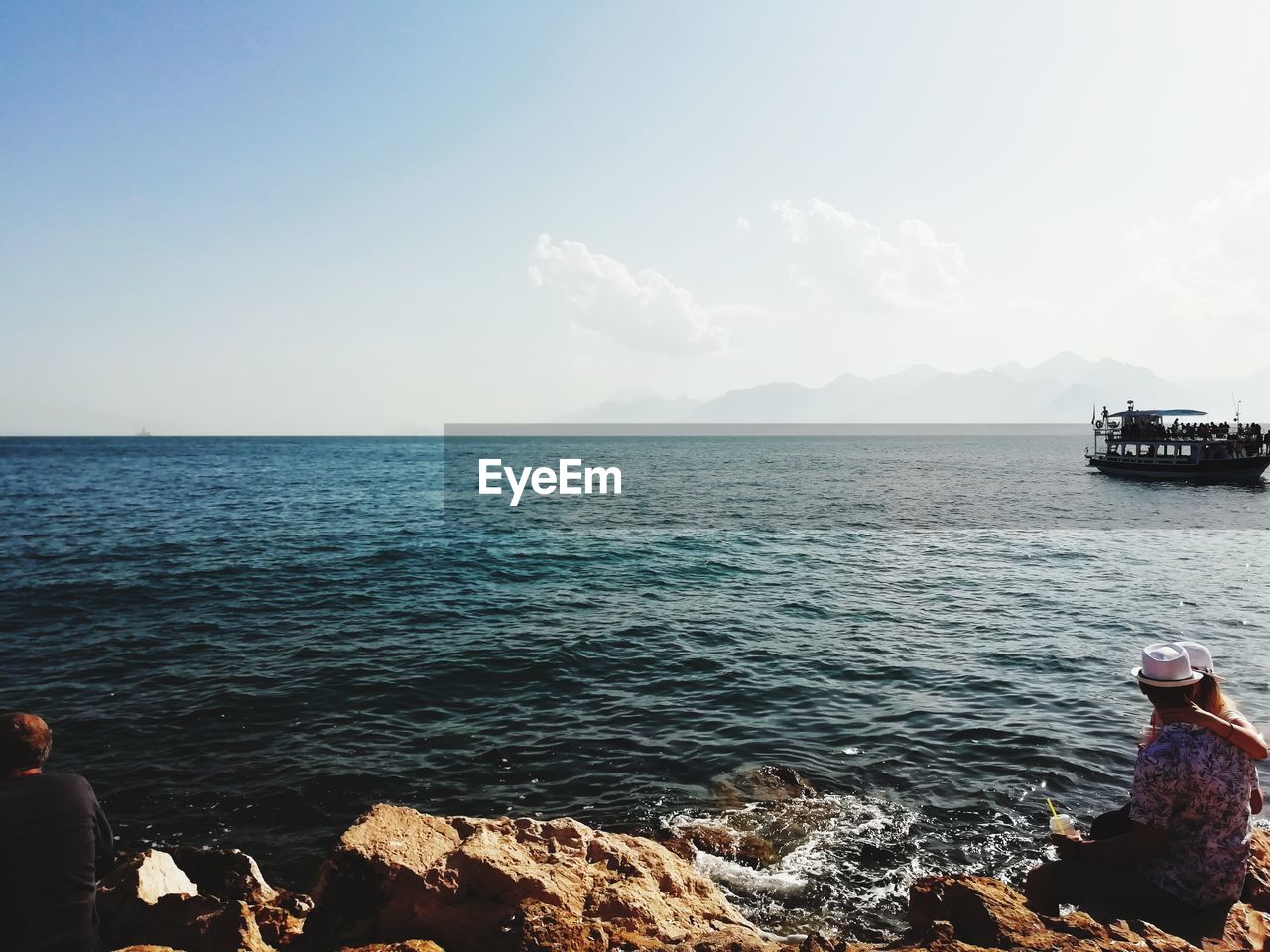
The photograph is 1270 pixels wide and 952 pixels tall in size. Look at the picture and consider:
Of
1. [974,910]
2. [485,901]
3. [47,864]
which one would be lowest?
[485,901]

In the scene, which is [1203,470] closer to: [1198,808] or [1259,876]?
[1259,876]

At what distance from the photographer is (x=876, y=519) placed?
158 ft

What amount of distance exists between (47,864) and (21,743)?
89 centimetres

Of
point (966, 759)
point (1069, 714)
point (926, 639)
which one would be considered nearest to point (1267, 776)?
point (1069, 714)

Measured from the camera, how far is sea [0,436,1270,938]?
427 inches

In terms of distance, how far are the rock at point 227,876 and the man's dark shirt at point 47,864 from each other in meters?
2.55

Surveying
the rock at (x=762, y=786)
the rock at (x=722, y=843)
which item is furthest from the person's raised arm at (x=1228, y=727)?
the rock at (x=762, y=786)

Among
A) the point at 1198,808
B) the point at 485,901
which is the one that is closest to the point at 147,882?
the point at 485,901

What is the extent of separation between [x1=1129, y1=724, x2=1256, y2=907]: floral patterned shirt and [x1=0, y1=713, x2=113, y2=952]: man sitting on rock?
8.37 m

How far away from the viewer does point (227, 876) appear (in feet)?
25.8

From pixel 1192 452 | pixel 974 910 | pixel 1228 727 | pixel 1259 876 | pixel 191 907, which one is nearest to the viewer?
pixel 1228 727

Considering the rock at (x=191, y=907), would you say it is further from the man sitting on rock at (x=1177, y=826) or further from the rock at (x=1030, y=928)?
the man sitting on rock at (x=1177, y=826)

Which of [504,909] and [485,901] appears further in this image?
[485,901]

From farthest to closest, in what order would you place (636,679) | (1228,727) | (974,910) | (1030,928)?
(636,679)
(974,910)
(1030,928)
(1228,727)
